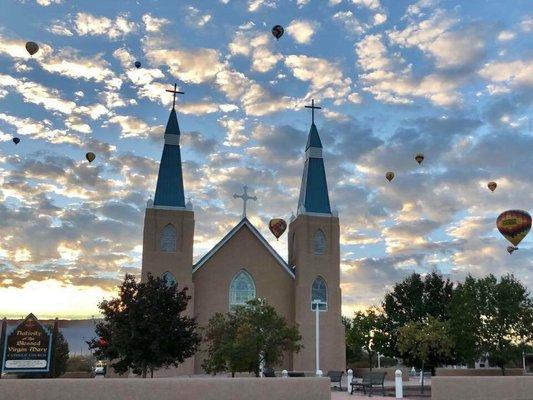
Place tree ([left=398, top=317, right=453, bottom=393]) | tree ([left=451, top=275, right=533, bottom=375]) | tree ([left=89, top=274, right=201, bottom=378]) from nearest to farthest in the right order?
1. tree ([left=89, top=274, right=201, bottom=378])
2. tree ([left=398, top=317, right=453, bottom=393])
3. tree ([left=451, top=275, right=533, bottom=375])

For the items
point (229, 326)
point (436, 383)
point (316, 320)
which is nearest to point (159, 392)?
point (436, 383)

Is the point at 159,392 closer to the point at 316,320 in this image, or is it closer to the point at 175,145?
the point at 316,320

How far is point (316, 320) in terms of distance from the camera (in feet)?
156

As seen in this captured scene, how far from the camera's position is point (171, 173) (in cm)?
5412

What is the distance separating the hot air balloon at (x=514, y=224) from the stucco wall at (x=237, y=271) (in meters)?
18.0

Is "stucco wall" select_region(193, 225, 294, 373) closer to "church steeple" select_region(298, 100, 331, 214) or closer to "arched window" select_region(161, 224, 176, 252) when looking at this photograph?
"arched window" select_region(161, 224, 176, 252)

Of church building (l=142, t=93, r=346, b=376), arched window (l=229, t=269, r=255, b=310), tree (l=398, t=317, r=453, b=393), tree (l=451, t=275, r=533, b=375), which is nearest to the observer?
tree (l=398, t=317, r=453, b=393)

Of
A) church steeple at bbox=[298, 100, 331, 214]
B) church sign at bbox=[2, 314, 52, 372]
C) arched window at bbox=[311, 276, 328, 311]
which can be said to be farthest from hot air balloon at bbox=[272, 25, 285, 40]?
church sign at bbox=[2, 314, 52, 372]

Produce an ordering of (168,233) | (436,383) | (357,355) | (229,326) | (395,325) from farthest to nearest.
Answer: (357,355), (395,325), (168,233), (229,326), (436,383)

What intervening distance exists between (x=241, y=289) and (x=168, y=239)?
7.39m

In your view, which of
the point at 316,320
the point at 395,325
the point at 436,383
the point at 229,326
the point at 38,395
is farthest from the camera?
the point at 395,325

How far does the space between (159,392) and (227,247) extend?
105 feet

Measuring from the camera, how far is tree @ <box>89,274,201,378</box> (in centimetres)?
2609

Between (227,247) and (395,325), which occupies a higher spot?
(227,247)
